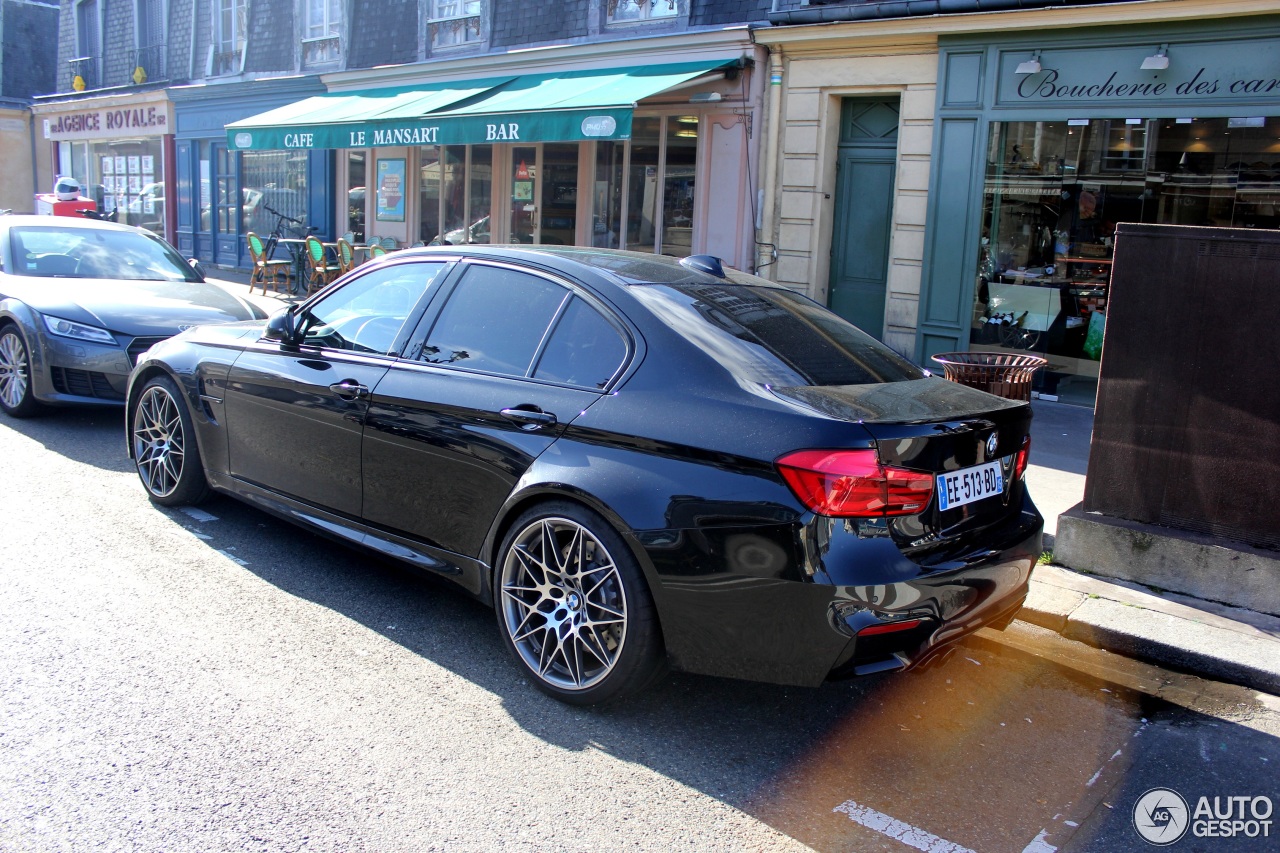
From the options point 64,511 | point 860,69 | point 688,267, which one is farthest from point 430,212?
point 688,267

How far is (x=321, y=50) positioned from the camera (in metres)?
19.1

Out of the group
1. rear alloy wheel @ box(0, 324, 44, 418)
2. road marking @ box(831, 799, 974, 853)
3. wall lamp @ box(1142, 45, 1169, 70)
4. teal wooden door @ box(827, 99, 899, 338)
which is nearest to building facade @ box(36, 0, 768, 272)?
teal wooden door @ box(827, 99, 899, 338)

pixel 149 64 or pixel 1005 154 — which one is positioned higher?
pixel 149 64

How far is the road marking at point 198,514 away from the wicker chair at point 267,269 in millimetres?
11695

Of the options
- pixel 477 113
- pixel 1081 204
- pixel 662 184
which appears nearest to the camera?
pixel 1081 204

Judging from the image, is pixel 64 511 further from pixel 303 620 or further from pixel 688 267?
pixel 688 267

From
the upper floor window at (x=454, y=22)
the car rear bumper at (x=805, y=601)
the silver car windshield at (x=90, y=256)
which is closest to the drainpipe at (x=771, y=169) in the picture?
the upper floor window at (x=454, y=22)

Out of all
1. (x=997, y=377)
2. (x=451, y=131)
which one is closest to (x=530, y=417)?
(x=997, y=377)

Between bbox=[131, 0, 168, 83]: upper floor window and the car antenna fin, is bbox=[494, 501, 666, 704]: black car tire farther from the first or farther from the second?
bbox=[131, 0, 168, 83]: upper floor window

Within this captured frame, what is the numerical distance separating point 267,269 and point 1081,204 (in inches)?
508

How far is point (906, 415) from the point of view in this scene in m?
3.40

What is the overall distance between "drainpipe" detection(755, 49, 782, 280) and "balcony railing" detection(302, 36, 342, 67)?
992cm

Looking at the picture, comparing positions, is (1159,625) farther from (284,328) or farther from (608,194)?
(608,194)

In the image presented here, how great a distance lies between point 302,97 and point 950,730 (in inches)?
735
